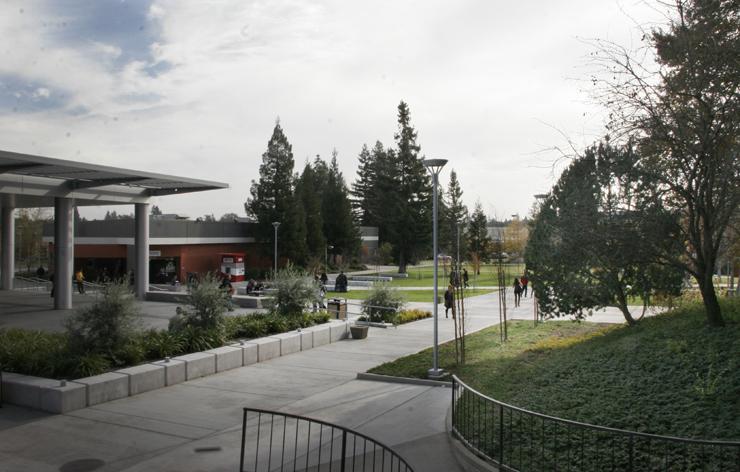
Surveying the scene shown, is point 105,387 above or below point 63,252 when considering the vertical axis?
below

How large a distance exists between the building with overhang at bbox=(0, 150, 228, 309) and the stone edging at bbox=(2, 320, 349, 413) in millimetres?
9248

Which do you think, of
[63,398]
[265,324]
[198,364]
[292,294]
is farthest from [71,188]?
[63,398]

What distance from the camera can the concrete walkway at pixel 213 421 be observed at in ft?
26.2

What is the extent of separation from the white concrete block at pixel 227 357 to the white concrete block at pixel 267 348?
71 cm

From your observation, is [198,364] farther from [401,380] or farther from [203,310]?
[401,380]

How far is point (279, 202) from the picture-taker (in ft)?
176

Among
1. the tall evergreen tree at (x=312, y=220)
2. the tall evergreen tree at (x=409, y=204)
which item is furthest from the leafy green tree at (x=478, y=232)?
the tall evergreen tree at (x=312, y=220)

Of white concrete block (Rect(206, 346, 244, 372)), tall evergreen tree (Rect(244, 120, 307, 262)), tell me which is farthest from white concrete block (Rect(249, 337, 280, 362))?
tall evergreen tree (Rect(244, 120, 307, 262))

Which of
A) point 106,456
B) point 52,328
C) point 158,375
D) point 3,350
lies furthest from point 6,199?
point 106,456

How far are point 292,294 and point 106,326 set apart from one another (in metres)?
7.30

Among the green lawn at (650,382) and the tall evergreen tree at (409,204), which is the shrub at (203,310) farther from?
the tall evergreen tree at (409,204)

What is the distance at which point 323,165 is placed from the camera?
9519 cm

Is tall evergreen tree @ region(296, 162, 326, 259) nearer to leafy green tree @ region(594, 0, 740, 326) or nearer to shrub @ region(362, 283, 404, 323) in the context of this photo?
shrub @ region(362, 283, 404, 323)

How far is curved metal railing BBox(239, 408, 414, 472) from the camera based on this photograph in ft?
24.5
